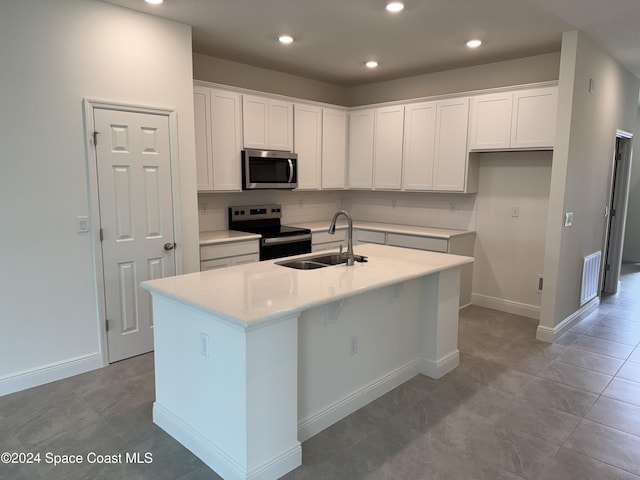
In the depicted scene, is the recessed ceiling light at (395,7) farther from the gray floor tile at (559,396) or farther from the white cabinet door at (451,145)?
the gray floor tile at (559,396)

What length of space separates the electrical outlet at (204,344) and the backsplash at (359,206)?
258cm

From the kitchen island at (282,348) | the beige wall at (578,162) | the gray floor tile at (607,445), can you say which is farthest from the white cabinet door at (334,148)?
the gray floor tile at (607,445)

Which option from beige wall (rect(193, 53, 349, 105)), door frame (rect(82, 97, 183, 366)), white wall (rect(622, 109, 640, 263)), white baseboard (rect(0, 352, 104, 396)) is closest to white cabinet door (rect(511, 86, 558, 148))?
beige wall (rect(193, 53, 349, 105))

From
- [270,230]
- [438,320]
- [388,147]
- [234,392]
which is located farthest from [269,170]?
[234,392]

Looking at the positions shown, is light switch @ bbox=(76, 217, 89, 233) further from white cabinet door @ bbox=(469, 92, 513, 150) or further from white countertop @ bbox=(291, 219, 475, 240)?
white cabinet door @ bbox=(469, 92, 513, 150)

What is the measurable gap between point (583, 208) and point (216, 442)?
3.99 m

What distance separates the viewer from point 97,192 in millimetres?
3191

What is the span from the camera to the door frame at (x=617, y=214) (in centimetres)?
521

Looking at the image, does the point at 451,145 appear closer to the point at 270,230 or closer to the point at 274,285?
the point at 270,230

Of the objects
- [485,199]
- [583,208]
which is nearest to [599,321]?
[583,208]

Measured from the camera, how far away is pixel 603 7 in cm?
313

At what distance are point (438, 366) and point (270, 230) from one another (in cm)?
237

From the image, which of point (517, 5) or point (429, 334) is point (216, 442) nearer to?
point (429, 334)

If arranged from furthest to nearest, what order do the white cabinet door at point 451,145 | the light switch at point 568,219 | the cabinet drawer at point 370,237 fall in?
the cabinet drawer at point 370,237 → the white cabinet door at point 451,145 → the light switch at point 568,219
